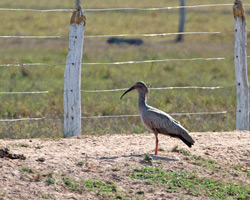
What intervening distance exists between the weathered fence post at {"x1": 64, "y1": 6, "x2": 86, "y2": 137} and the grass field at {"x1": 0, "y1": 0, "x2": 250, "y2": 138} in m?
0.31

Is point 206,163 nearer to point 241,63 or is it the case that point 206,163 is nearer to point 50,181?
point 50,181

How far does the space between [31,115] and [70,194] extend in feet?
15.4

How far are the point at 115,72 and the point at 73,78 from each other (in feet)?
24.0

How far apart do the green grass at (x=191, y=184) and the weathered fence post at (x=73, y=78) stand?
2.10 metres

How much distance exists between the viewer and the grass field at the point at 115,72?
30.9 feet

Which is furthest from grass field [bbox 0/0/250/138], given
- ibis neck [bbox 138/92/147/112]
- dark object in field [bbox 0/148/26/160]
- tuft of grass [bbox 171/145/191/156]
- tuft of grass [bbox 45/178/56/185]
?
tuft of grass [bbox 45/178/56/185]

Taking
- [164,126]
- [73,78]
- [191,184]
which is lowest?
[191,184]

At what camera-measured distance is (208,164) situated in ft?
22.0

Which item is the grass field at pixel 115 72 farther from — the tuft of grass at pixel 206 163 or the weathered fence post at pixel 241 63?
the tuft of grass at pixel 206 163

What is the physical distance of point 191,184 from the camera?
5.99 meters

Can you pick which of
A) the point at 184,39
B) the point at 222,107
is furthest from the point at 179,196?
the point at 184,39

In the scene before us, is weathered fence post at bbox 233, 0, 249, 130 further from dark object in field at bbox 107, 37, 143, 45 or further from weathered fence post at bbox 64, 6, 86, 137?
dark object in field at bbox 107, 37, 143, 45

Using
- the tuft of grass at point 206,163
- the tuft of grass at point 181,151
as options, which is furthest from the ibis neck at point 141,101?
the tuft of grass at point 206,163

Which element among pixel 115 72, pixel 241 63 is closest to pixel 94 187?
pixel 241 63
